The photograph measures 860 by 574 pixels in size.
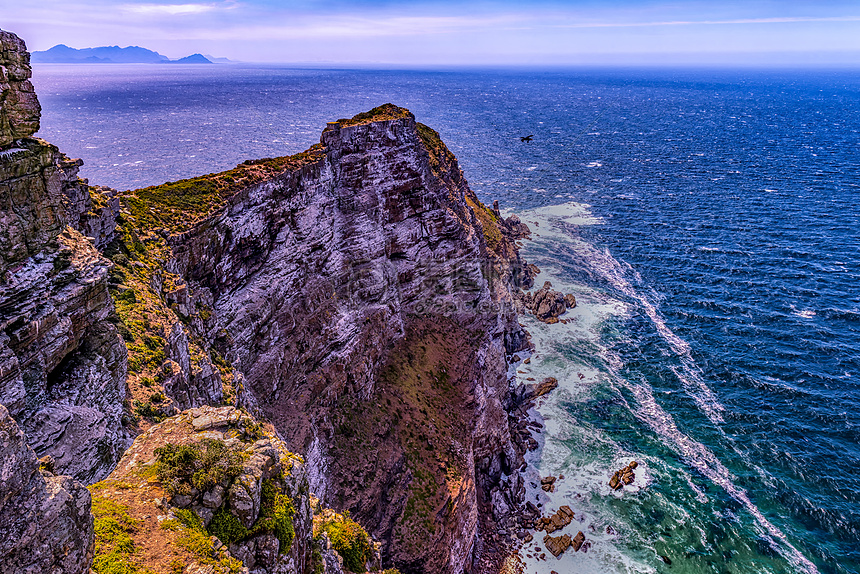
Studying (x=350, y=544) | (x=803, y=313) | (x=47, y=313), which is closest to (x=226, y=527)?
(x=47, y=313)

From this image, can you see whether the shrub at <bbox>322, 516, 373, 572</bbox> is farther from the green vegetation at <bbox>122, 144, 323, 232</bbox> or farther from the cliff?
the green vegetation at <bbox>122, 144, 323, 232</bbox>

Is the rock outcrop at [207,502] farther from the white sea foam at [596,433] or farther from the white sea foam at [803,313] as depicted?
the white sea foam at [803,313]

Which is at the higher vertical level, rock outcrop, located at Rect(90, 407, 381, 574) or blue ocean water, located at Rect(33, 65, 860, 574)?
rock outcrop, located at Rect(90, 407, 381, 574)

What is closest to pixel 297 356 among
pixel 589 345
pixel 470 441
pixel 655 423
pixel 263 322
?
pixel 263 322

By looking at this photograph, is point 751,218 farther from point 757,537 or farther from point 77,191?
point 77,191

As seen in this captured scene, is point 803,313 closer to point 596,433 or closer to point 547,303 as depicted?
point 547,303

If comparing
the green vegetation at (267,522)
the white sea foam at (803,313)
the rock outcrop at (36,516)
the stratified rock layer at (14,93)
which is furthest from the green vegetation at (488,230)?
the rock outcrop at (36,516)

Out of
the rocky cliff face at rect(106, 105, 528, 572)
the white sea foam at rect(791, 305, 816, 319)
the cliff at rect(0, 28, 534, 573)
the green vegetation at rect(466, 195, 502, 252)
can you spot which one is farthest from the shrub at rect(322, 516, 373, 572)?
the white sea foam at rect(791, 305, 816, 319)
